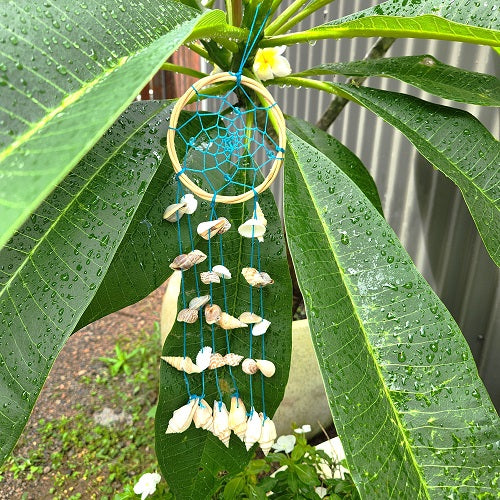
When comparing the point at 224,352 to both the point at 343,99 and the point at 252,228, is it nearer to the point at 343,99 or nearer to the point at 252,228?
the point at 252,228

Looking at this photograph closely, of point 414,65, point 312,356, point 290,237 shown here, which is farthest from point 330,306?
point 312,356

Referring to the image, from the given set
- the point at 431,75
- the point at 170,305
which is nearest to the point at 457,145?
the point at 431,75

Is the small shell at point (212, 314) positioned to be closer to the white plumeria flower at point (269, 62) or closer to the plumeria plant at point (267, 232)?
the plumeria plant at point (267, 232)

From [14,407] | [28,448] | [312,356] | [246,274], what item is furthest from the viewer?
[28,448]

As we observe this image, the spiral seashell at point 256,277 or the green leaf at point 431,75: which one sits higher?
the green leaf at point 431,75

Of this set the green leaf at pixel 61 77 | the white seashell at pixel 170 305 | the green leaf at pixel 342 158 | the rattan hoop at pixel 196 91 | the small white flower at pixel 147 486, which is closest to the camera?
the green leaf at pixel 61 77

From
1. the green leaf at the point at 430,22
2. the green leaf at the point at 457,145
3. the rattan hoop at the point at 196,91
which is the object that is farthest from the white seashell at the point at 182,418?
the green leaf at the point at 430,22

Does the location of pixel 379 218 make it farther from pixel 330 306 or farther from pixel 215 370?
pixel 215 370
